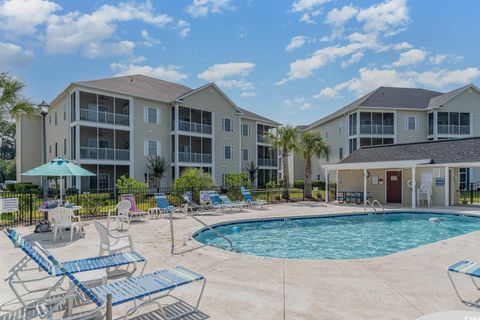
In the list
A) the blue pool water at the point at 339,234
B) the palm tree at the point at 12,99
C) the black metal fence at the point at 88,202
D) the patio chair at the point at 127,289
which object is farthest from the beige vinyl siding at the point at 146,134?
the patio chair at the point at 127,289

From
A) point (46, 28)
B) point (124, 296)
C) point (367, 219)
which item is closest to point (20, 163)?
point (46, 28)

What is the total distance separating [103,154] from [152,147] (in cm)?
431

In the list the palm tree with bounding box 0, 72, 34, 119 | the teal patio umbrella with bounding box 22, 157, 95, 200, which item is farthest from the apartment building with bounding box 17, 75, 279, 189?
the teal patio umbrella with bounding box 22, 157, 95, 200

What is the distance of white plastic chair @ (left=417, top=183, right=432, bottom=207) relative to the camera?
18453 millimetres

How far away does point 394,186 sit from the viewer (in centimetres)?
2094

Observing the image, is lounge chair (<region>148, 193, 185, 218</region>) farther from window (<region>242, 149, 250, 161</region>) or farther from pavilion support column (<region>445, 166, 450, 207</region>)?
window (<region>242, 149, 250, 161</region>)

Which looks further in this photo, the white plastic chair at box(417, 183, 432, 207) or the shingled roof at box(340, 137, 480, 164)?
the white plastic chair at box(417, 183, 432, 207)

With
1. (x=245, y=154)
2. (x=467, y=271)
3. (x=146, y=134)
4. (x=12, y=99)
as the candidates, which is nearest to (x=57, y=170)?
(x=12, y=99)

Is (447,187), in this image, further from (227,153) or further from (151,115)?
(151,115)

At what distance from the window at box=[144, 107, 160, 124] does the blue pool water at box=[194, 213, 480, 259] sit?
1709 centimetres

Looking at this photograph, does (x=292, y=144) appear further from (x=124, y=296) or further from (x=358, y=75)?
(x=124, y=296)

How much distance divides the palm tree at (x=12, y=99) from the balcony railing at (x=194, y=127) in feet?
48.6

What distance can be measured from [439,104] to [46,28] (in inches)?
1326

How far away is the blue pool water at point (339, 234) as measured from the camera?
30.5 ft
